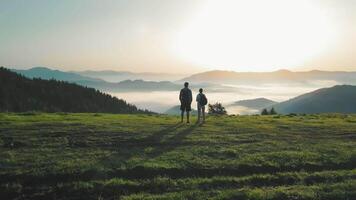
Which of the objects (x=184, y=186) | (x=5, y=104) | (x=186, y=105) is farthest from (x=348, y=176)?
(x=5, y=104)

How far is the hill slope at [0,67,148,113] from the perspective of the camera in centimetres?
10881

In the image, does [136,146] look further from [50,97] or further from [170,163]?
[50,97]

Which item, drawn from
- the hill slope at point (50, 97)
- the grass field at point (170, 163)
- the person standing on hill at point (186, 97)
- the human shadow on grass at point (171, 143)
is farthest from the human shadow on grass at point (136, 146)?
the hill slope at point (50, 97)

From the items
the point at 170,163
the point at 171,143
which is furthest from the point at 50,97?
the point at 170,163

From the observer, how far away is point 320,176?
23047 mm

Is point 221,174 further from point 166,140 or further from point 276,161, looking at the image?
point 166,140

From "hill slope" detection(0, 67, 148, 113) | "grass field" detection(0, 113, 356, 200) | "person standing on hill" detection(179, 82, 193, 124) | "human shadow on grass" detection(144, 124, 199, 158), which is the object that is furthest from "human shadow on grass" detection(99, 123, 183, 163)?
"hill slope" detection(0, 67, 148, 113)

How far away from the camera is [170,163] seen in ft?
79.5

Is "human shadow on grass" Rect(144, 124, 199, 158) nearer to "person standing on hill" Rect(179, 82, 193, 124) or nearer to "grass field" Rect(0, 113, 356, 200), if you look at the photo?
"grass field" Rect(0, 113, 356, 200)

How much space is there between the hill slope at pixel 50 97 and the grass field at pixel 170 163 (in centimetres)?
7139

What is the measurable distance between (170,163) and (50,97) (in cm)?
10602

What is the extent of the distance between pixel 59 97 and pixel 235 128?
9329 centimetres

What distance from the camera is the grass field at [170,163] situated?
2038cm

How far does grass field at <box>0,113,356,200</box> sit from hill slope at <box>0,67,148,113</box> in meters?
71.4
